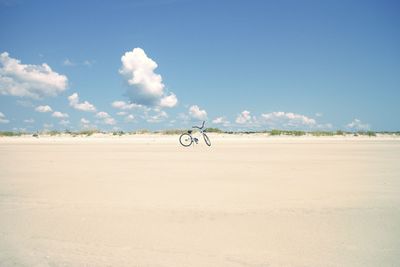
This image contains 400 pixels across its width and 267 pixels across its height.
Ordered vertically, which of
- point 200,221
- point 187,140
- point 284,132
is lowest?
point 200,221

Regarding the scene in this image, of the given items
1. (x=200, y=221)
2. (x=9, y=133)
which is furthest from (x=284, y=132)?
(x=200, y=221)

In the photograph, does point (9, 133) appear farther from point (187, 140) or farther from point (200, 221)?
point (200, 221)

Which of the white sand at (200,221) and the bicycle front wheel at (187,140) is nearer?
the white sand at (200,221)

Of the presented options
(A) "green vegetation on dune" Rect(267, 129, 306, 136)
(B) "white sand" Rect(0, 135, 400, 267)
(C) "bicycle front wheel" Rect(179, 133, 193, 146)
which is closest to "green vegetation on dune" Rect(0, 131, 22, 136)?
(C) "bicycle front wheel" Rect(179, 133, 193, 146)

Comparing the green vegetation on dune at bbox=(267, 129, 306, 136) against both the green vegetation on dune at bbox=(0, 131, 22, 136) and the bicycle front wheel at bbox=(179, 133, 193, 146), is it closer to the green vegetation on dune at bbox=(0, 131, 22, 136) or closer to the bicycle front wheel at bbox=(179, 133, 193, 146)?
the bicycle front wheel at bbox=(179, 133, 193, 146)

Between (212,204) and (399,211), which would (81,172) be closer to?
(212,204)

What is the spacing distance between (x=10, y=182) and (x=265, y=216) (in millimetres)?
5885

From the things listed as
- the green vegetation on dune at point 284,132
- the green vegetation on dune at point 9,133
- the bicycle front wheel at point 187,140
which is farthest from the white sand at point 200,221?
the green vegetation on dune at point 9,133

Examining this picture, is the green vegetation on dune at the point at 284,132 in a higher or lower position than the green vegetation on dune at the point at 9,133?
higher

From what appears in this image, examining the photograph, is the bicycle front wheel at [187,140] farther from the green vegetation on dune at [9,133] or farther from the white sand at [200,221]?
the green vegetation on dune at [9,133]

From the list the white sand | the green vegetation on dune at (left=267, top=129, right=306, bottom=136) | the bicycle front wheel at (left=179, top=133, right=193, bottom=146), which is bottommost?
the white sand

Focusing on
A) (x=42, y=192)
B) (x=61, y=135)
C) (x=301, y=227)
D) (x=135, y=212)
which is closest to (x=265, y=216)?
(x=301, y=227)

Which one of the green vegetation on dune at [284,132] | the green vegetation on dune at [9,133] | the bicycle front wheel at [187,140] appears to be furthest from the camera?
the green vegetation on dune at [284,132]

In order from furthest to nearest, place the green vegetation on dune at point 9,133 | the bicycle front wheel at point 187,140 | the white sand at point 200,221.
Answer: the green vegetation on dune at point 9,133 < the bicycle front wheel at point 187,140 < the white sand at point 200,221
